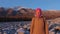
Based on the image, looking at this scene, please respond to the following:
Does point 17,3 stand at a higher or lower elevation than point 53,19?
higher

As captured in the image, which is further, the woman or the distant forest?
the distant forest

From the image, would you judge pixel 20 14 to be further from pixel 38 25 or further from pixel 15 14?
pixel 38 25

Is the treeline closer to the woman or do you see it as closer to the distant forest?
the distant forest

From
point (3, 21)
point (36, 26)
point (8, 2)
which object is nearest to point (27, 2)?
point (8, 2)

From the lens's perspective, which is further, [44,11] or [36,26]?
[44,11]

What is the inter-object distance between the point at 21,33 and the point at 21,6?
1.93 feet

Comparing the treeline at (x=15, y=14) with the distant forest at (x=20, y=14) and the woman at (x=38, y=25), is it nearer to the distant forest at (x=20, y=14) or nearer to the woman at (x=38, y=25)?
the distant forest at (x=20, y=14)

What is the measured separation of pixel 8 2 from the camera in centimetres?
389

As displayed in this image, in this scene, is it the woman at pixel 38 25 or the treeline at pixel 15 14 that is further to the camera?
the treeline at pixel 15 14

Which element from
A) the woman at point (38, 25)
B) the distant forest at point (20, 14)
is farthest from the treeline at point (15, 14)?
the woman at point (38, 25)

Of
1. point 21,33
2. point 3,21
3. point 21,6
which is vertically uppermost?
point 21,6

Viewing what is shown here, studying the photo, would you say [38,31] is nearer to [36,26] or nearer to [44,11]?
[36,26]

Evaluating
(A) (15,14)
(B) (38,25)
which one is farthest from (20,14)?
(B) (38,25)

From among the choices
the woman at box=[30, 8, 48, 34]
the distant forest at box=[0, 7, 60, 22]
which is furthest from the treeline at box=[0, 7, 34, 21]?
the woman at box=[30, 8, 48, 34]
